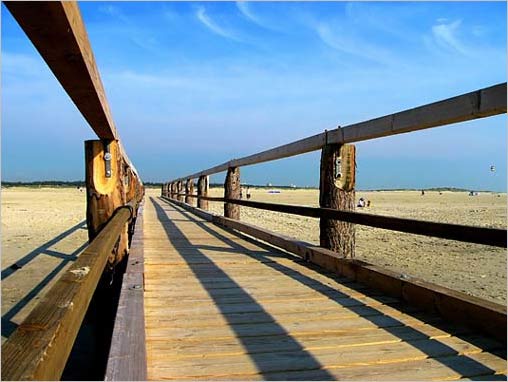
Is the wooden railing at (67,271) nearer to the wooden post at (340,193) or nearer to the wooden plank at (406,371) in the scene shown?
the wooden plank at (406,371)

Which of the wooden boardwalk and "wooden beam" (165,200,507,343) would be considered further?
"wooden beam" (165,200,507,343)

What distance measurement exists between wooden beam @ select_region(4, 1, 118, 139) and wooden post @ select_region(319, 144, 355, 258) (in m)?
2.03

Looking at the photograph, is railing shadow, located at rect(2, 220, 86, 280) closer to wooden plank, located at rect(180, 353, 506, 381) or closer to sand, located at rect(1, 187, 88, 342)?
sand, located at rect(1, 187, 88, 342)

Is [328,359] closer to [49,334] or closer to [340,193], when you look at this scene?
[49,334]

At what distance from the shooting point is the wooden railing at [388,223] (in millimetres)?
2021

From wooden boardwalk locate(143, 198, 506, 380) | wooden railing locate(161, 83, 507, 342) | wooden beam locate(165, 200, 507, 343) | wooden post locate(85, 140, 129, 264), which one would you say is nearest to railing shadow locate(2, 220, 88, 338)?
wooden post locate(85, 140, 129, 264)

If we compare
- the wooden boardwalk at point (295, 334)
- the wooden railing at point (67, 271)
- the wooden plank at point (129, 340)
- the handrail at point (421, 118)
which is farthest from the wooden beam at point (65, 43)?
the handrail at point (421, 118)

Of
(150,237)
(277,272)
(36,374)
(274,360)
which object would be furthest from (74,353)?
(36,374)

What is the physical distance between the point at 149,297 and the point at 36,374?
77.3 inches

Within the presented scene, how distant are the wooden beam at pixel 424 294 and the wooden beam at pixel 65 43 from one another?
2055 millimetres

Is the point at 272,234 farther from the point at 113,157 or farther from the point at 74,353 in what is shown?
the point at 74,353

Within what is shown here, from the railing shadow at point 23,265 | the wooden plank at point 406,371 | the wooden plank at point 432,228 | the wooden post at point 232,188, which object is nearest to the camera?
the wooden plank at point 406,371

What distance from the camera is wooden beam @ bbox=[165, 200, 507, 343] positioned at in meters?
2.02

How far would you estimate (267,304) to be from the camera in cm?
258
